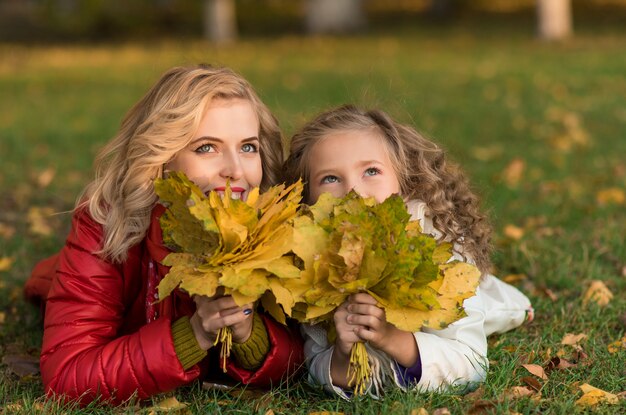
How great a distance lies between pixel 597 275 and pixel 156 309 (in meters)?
2.19

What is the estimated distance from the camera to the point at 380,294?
8.75 ft

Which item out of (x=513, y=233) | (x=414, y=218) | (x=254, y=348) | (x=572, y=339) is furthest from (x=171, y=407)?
(x=513, y=233)

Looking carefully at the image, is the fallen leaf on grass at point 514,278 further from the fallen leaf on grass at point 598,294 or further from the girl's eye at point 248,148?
the girl's eye at point 248,148

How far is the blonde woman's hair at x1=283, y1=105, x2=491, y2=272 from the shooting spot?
3.42m

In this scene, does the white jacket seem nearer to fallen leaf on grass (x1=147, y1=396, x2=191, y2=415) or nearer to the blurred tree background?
fallen leaf on grass (x1=147, y1=396, x2=191, y2=415)

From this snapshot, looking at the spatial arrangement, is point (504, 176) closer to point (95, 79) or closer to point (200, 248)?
point (200, 248)

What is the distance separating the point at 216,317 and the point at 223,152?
71 cm

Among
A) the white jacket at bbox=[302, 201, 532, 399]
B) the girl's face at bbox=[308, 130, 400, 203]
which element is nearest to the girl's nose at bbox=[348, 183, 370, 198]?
the girl's face at bbox=[308, 130, 400, 203]

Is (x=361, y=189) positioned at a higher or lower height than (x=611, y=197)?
higher

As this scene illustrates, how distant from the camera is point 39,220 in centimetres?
551

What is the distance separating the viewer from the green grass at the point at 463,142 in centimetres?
317

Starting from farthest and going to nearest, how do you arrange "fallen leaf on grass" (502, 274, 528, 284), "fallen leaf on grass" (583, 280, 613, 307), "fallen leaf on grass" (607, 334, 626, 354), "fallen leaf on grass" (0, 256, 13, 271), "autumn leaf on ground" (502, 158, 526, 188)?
1. "autumn leaf on ground" (502, 158, 526, 188)
2. "fallen leaf on grass" (0, 256, 13, 271)
3. "fallen leaf on grass" (502, 274, 528, 284)
4. "fallen leaf on grass" (583, 280, 613, 307)
5. "fallen leaf on grass" (607, 334, 626, 354)

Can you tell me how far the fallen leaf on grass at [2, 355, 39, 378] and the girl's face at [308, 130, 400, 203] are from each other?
1.28 metres

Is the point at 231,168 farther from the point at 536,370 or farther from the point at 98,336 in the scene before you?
the point at 536,370
